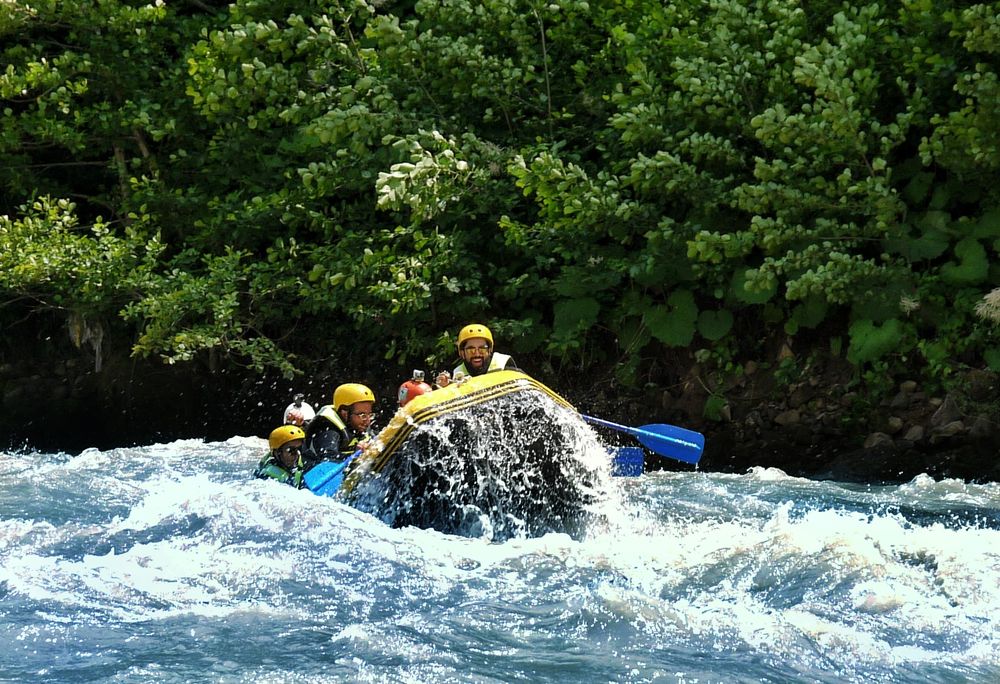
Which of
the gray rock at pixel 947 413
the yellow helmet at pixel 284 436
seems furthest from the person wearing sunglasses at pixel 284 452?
the gray rock at pixel 947 413

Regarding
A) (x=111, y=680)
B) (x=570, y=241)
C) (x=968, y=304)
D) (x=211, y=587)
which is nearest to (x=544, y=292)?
(x=570, y=241)

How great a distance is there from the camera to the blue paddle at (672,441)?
894 cm

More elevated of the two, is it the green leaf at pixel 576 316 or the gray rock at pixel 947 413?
the green leaf at pixel 576 316

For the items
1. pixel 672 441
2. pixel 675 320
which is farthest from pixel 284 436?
pixel 675 320

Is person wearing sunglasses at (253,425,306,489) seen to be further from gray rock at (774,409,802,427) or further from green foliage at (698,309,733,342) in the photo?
gray rock at (774,409,802,427)

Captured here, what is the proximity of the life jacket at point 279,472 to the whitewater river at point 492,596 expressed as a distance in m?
0.31

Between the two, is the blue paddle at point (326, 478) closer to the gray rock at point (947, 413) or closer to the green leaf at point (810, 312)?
the green leaf at point (810, 312)

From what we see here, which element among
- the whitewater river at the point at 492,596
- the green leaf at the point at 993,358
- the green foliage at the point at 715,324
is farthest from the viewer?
the green foliage at the point at 715,324

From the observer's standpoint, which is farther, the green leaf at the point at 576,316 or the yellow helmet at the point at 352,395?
the green leaf at the point at 576,316

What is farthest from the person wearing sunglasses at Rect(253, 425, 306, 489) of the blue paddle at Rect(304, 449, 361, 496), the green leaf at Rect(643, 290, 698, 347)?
the green leaf at Rect(643, 290, 698, 347)

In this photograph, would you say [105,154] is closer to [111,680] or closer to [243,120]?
[243,120]

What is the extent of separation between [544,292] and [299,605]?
651 cm

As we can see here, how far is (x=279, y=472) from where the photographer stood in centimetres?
848

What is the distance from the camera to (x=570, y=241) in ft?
36.7
